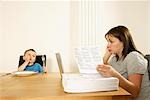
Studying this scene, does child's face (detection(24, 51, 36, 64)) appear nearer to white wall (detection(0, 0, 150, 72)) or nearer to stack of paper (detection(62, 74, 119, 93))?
white wall (detection(0, 0, 150, 72))

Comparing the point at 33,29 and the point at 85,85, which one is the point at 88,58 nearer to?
the point at 85,85

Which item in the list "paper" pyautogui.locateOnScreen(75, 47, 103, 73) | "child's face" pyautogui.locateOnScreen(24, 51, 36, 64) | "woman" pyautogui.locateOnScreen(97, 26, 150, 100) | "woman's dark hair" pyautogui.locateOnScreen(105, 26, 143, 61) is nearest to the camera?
"paper" pyautogui.locateOnScreen(75, 47, 103, 73)

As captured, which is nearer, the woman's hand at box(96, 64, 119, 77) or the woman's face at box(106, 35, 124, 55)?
the woman's hand at box(96, 64, 119, 77)

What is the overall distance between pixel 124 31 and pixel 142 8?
2208 millimetres

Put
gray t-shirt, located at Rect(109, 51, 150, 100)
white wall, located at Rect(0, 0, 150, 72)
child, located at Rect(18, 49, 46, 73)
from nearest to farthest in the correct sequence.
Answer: gray t-shirt, located at Rect(109, 51, 150, 100) < child, located at Rect(18, 49, 46, 73) < white wall, located at Rect(0, 0, 150, 72)

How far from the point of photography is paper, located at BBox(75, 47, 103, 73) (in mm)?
1248

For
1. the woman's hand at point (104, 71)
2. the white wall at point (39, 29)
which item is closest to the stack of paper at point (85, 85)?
the woman's hand at point (104, 71)

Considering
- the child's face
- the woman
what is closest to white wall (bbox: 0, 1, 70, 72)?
the child's face

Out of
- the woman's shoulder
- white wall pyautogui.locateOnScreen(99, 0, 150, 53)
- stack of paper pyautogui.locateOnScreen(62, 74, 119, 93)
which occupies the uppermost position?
white wall pyautogui.locateOnScreen(99, 0, 150, 53)

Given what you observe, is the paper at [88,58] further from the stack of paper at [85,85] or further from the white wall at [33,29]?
the white wall at [33,29]

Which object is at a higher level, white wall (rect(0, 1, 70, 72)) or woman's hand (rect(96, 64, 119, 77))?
white wall (rect(0, 1, 70, 72))

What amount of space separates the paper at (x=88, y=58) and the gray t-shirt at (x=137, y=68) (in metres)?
0.37

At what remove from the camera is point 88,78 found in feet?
3.86

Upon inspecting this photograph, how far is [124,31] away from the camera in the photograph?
1719 millimetres
